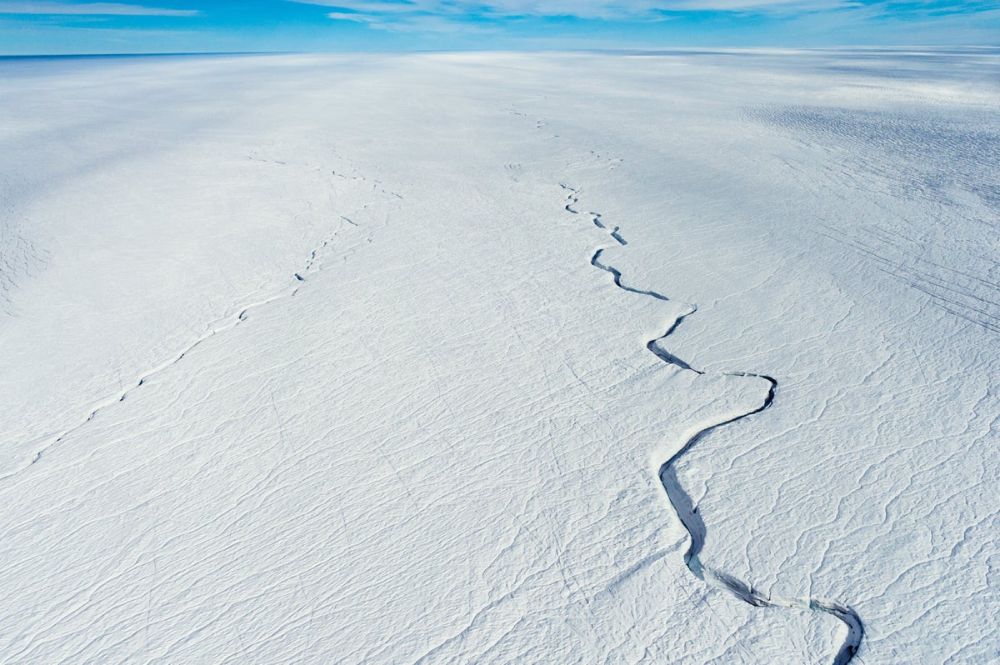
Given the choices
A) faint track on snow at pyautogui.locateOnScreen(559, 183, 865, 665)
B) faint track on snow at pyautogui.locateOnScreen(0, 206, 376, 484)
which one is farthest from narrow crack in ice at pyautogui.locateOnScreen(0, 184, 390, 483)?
faint track on snow at pyautogui.locateOnScreen(559, 183, 865, 665)

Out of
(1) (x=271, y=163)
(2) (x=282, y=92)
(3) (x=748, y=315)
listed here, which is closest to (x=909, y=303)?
(3) (x=748, y=315)

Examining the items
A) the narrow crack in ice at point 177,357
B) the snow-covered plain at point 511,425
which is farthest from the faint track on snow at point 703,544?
the narrow crack in ice at point 177,357

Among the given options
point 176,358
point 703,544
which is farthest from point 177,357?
point 703,544

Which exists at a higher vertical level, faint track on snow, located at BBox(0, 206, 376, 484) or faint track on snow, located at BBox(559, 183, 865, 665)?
faint track on snow, located at BBox(559, 183, 865, 665)

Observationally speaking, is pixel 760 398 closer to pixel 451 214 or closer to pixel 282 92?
pixel 451 214

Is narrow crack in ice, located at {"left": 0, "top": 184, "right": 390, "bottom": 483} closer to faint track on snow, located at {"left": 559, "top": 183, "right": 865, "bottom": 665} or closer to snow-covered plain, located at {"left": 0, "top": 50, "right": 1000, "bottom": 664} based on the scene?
snow-covered plain, located at {"left": 0, "top": 50, "right": 1000, "bottom": 664}

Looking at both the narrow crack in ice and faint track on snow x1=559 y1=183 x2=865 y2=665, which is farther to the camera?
the narrow crack in ice

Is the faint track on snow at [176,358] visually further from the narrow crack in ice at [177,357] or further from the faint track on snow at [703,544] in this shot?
the faint track on snow at [703,544]

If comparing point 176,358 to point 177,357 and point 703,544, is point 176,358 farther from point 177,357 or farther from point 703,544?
point 703,544
